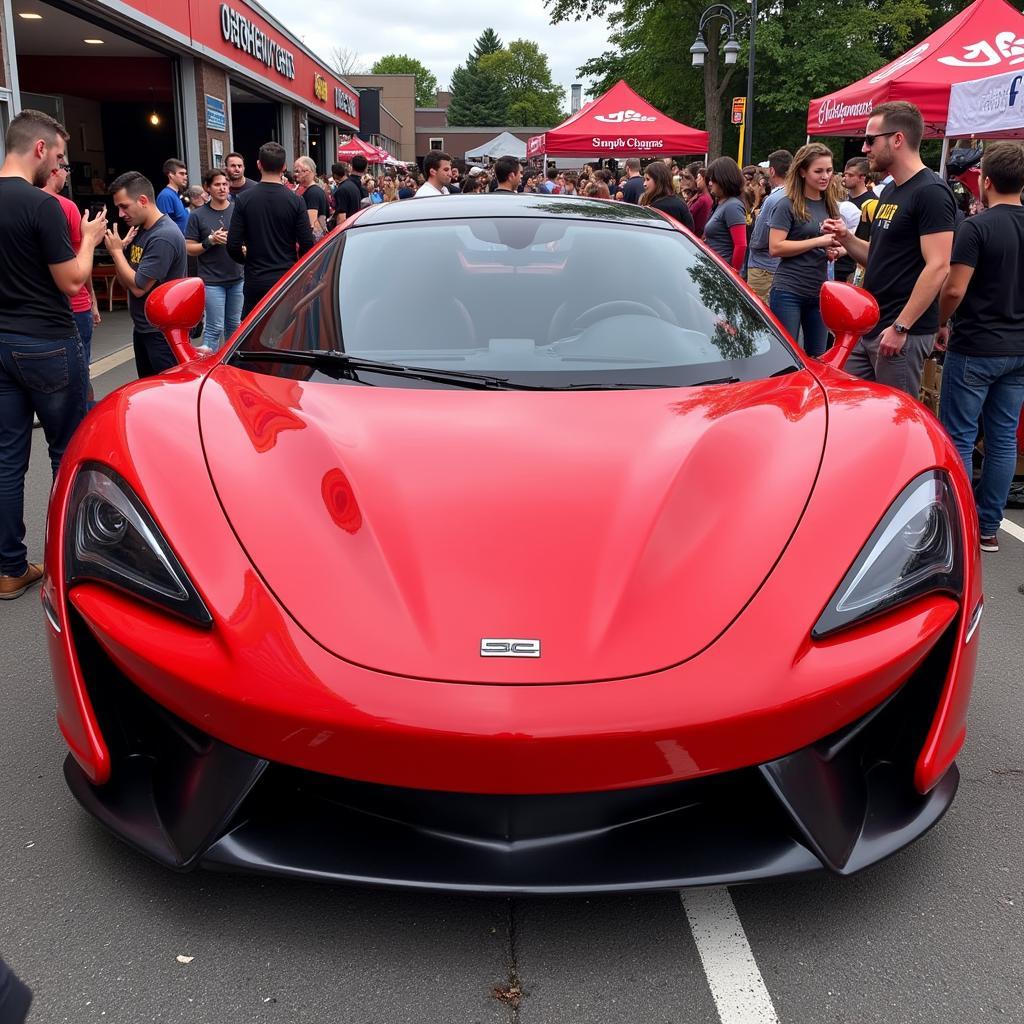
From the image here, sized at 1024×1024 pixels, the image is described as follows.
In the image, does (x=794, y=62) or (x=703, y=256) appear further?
(x=794, y=62)

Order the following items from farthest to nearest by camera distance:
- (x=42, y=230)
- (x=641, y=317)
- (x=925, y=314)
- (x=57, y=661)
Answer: (x=925, y=314)
(x=42, y=230)
(x=641, y=317)
(x=57, y=661)

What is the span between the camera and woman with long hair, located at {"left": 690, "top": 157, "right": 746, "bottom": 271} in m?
8.00

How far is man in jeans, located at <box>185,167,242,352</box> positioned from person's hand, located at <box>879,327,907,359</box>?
5616 millimetres

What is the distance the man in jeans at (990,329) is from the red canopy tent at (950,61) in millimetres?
5309

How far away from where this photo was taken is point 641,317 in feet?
9.48

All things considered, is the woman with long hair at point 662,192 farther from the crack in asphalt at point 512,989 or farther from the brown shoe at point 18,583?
the crack in asphalt at point 512,989

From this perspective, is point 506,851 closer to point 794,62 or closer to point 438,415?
point 438,415

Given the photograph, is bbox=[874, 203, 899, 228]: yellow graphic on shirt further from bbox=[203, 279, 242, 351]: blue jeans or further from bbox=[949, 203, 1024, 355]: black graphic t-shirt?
bbox=[203, 279, 242, 351]: blue jeans

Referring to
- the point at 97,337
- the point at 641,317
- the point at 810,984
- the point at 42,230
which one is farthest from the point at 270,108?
the point at 810,984

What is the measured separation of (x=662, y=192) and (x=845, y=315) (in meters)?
6.16

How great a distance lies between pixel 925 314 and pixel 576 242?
233 centimetres

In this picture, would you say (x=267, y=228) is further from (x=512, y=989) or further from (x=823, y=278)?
(x=512, y=989)

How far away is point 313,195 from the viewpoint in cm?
1157

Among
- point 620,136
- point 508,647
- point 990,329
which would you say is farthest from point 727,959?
point 620,136
